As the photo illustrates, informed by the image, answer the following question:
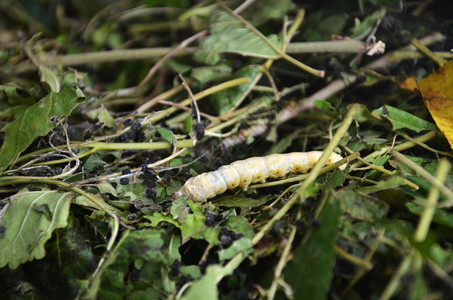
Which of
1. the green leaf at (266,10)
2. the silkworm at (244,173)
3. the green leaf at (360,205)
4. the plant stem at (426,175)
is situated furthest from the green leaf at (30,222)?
the green leaf at (266,10)

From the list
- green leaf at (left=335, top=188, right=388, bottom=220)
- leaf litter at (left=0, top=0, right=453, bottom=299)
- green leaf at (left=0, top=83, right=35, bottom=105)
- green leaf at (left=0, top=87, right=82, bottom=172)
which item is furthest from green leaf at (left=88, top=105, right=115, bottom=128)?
green leaf at (left=335, top=188, right=388, bottom=220)

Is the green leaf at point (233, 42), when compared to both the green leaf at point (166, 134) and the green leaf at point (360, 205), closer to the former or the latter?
the green leaf at point (166, 134)

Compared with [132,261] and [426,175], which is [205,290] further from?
[426,175]

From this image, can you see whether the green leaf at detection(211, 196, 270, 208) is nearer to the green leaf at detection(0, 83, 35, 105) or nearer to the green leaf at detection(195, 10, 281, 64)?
the green leaf at detection(195, 10, 281, 64)

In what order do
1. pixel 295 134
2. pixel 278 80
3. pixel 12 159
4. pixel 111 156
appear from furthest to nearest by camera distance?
Answer: pixel 278 80, pixel 295 134, pixel 111 156, pixel 12 159

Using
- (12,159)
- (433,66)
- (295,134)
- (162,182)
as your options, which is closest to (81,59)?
(12,159)

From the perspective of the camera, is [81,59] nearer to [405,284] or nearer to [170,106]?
[170,106]
